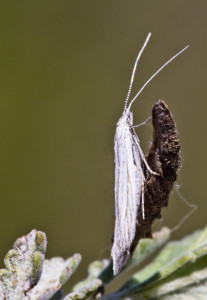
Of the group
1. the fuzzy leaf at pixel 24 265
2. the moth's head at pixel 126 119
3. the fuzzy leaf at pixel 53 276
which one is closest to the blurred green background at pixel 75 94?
the moth's head at pixel 126 119

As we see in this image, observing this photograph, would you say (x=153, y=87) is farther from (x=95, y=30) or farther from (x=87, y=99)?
→ (x=95, y=30)

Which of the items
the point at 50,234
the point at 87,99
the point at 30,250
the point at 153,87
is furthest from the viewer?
the point at 87,99

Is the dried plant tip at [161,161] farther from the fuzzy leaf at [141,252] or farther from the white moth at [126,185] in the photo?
the fuzzy leaf at [141,252]

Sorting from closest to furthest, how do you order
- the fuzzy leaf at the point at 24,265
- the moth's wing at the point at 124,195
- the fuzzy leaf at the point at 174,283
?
the fuzzy leaf at the point at 24,265 → the moth's wing at the point at 124,195 → the fuzzy leaf at the point at 174,283

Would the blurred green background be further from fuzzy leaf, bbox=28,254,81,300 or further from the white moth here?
fuzzy leaf, bbox=28,254,81,300

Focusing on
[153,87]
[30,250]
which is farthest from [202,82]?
[30,250]

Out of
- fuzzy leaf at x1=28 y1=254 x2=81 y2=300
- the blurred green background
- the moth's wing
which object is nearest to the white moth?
the moth's wing

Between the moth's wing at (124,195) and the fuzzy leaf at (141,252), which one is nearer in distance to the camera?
the moth's wing at (124,195)
